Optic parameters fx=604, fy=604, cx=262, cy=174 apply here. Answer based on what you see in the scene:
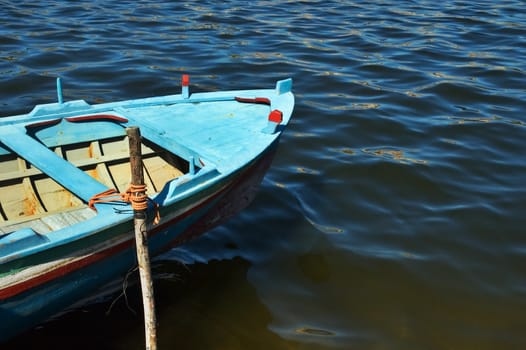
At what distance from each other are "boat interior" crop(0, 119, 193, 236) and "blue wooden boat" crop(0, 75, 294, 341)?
0.01 m

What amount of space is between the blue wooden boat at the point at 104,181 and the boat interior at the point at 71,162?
1 cm

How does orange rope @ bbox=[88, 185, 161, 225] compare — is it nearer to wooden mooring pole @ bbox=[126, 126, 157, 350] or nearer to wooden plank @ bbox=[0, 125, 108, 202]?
wooden mooring pole @ bbox=[126, 126, 157, 350]

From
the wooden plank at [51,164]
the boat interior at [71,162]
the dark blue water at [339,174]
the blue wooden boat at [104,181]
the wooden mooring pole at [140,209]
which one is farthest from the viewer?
the boat interior at [71,162]

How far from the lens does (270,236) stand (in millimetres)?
6941

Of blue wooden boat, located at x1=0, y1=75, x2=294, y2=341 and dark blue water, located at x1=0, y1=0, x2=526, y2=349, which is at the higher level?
blue wooden boat, located at x1=0, y1=75, x2=294, y2=341

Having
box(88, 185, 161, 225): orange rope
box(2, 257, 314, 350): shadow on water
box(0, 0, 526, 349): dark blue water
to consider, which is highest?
box(88, 185, 161, 225): orange rope

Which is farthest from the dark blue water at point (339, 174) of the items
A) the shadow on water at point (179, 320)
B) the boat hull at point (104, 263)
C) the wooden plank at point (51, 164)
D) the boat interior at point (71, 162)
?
the wooden plank at point (51, 164)

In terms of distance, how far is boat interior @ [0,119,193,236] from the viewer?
5965 millimetres

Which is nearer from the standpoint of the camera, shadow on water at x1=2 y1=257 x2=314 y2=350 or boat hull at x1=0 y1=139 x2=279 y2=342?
boat hull at x1=0 y1=139 x2=279 y2=342

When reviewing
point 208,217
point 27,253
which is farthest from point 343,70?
point 27,253

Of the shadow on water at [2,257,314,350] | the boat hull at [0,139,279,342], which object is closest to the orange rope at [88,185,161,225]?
the boat hull at [0,139,279,342]

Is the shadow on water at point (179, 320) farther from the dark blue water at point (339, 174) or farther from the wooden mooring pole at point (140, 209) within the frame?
the wooden mooring pole at point (140, 209)

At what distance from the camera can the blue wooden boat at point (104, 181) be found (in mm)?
4395

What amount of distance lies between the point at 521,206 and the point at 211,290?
4.00 metres
